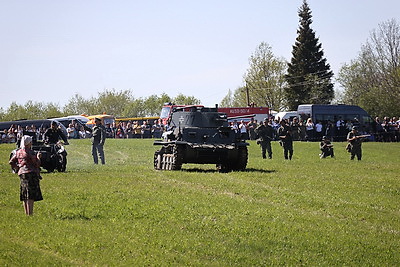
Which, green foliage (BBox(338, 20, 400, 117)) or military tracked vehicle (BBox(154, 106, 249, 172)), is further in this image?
green foliage (BBox(338, 20, 400, 117))

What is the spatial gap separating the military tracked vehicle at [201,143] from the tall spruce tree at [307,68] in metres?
65.9

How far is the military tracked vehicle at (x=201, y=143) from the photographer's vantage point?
92.1 feet

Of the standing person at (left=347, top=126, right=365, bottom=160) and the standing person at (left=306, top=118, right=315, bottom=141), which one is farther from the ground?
the standing person at (left=306, top=118, right=315, bottom=141)

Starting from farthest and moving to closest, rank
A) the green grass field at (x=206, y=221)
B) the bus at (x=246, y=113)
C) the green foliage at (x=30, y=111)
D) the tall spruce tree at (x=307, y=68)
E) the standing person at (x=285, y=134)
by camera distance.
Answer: the green foliage at (x=30, y=111) → the tall spruce tree at (x=307, y=68) → the bus at (x=246, y=113) → the standing person at (x=285, y=134) → the green grass field at (x=206, y=221)

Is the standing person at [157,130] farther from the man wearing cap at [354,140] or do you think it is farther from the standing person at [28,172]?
the standing person at [28,172]

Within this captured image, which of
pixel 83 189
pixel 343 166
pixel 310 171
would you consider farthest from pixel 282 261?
pixel 343 166

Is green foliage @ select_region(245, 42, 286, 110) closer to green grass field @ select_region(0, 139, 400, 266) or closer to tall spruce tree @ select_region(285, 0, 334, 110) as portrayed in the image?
tall spruce tree @ select_region(285, 0, 334, 110)

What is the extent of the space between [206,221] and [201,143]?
1388 cm

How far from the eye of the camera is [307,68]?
96062 millimetres

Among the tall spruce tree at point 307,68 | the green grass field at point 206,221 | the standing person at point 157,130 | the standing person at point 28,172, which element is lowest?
the green grass field at point 206,221

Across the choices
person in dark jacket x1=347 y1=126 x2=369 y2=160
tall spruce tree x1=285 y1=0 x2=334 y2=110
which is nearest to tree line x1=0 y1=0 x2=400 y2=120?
tall spruce tree x1=285 y1=0 x2=334 y2=110

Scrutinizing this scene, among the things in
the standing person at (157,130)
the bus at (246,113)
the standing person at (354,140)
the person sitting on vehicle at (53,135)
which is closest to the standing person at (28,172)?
the person sitting on vehicle at (53,135)

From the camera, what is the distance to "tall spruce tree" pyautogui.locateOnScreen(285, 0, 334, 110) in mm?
95312

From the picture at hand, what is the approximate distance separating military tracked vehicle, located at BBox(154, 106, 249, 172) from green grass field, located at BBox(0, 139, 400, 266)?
238cm
